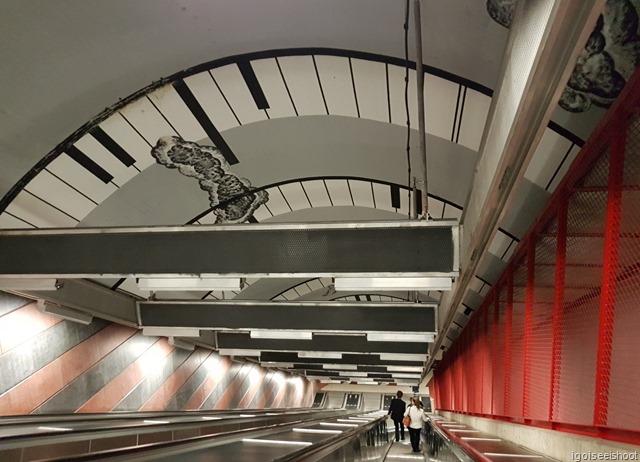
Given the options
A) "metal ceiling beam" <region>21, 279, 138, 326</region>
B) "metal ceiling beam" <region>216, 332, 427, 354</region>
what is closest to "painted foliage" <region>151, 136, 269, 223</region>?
"metal ceiling beam" <region>21, 279, 138, 326</region>

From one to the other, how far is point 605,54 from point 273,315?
7386 mm

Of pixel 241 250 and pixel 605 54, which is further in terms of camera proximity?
pixel 241 250

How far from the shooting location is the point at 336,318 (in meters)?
9.52

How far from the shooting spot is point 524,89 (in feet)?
7.52

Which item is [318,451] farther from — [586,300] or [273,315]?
[273,315]

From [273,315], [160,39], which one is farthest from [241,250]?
[273,315]

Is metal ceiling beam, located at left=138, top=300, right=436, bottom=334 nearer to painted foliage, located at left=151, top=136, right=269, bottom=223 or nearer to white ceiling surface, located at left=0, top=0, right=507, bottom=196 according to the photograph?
painted foliage, located at left=151, top=136, right=269, bottom=223

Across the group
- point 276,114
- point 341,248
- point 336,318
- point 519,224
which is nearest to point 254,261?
point 341,248

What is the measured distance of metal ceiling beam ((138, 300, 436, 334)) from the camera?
9.35 meters

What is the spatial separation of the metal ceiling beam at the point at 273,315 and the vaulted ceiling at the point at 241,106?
256 centimetres

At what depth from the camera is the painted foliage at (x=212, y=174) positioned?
590cm

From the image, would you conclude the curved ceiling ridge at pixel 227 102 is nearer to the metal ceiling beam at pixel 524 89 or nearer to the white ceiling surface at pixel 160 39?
the white ceiling surface at pixel 160 39

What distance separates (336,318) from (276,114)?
4973mm

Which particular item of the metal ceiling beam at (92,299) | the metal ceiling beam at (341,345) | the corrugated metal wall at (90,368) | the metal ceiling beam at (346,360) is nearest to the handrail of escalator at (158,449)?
the metal ceiling beam at (92,299)
